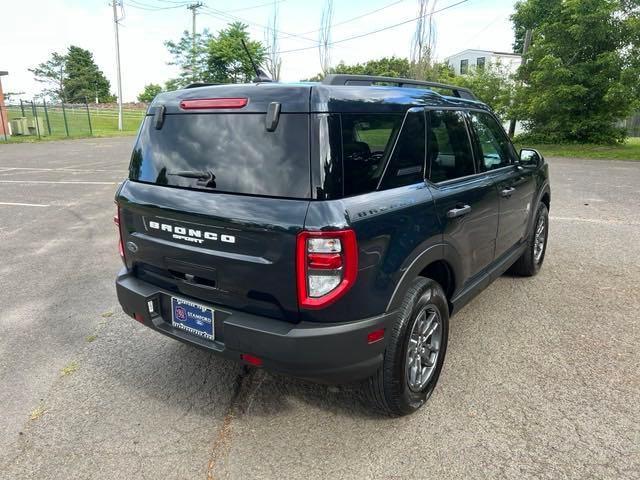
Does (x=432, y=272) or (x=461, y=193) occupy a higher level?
(x=461, y=193)

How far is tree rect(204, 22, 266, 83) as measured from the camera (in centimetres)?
3444

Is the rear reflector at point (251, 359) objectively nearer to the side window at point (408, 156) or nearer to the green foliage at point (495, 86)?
the side window at point (408, 156)

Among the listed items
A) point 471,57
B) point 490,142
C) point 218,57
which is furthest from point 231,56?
point 490,142

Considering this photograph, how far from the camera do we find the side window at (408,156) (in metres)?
2.51

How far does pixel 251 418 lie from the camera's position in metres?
2.68

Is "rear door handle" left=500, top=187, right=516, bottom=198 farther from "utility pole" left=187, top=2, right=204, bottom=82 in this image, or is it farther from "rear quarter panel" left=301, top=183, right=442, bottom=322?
"utility pole" left=187, top=2, right=204, bottom=82

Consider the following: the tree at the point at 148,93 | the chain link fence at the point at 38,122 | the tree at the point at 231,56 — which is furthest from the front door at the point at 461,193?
the tree at the point at 148,93

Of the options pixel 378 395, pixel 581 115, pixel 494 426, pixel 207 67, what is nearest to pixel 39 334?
pixel 378 395

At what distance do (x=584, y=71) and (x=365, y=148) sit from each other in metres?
19.9

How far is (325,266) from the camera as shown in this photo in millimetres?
2125

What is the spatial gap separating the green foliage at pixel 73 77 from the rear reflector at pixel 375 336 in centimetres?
8173

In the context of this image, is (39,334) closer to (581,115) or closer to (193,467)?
(193,467)

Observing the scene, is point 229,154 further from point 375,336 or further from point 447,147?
point 447,147

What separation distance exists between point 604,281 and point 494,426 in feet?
9.74
